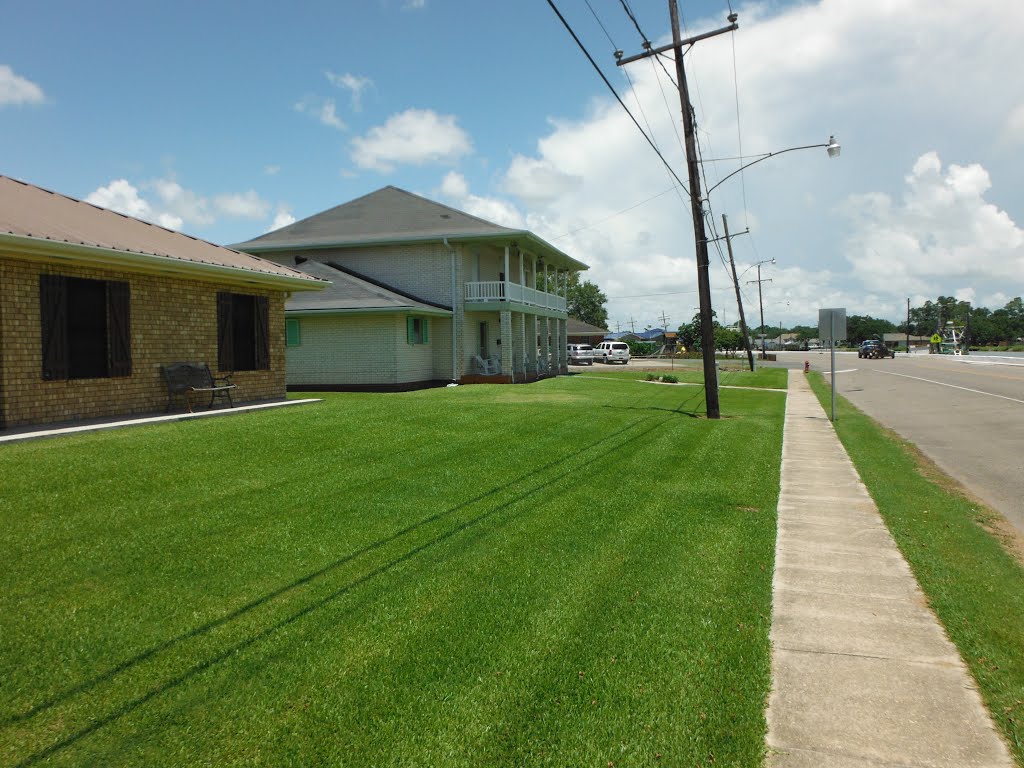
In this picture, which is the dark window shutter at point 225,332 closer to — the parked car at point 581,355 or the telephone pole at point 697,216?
the telephone pole at point 697,216

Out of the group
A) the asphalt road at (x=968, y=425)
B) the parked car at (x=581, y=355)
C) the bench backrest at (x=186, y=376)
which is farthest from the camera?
the parked car at (x=581, y=355)

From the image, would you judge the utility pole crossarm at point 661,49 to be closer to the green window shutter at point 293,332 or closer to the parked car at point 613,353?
the green window shutter at point 293,332

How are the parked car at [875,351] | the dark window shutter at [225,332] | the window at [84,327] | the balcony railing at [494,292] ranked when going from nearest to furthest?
1. the window at [84,327]
2. the dark window shutter at [225,332]
3. the balcony railing at [494,292]
4. the parked car at [875,351]

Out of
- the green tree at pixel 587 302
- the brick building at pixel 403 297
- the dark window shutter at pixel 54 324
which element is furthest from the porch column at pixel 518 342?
the green tree at pixel 587 302

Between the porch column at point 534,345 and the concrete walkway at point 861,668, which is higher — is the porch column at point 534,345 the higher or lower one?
the higher one

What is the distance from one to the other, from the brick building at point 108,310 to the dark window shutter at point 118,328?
0.02 meters

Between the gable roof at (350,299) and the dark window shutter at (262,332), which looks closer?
the dark window shutter at (262,332)

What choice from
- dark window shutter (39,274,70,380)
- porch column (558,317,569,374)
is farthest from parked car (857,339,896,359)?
dark window shutter (39,274,70,380)

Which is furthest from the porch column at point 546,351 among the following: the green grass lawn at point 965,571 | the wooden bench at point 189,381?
the green grass lawn at point 965,571

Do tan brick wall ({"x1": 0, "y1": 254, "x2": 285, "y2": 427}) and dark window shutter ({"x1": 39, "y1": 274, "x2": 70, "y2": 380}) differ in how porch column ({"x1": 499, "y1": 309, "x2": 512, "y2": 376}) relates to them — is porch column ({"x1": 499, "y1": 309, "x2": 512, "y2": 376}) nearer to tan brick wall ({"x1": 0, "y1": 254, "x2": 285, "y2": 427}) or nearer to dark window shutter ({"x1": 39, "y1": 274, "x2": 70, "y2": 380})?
tan brick wall ({"x1": 0, "y1": 254, "x2": 285, "y2": 427})

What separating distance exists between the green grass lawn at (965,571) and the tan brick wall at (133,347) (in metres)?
11.9

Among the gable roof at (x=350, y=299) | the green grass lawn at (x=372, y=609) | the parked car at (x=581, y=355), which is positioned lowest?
the green grass lawn at (x=372, y=609)

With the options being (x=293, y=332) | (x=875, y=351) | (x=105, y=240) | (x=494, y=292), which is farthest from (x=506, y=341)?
(x=875, y=351)

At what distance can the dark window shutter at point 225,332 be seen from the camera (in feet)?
47.5
